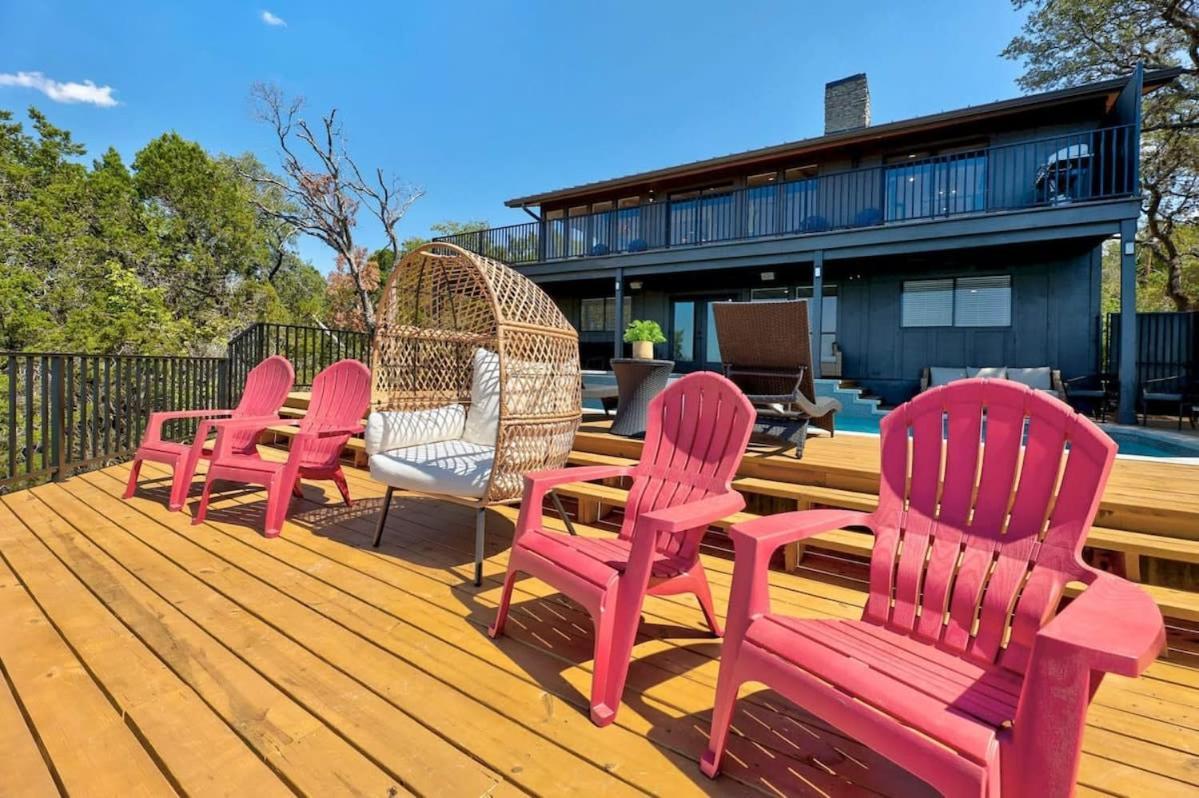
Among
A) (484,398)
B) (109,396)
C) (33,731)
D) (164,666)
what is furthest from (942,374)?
(109,396)

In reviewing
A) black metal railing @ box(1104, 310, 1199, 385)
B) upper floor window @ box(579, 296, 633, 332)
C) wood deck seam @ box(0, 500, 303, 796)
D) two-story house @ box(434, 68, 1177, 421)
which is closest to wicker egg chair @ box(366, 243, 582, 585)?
wood deck seam @ box(0, 500, 303, 796)

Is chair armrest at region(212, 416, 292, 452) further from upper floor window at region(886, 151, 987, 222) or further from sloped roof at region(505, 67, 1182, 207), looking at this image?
sloped roof at region(505, 67, 1182, 207)

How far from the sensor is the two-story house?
7.78m

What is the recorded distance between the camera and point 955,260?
9.27 m

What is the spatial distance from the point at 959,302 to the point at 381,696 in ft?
35.1

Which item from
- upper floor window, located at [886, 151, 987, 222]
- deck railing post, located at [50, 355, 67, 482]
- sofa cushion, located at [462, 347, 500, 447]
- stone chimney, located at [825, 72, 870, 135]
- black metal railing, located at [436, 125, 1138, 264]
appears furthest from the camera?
stone chimney, located at [825, 72, 870, 135]

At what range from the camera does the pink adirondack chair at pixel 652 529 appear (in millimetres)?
1588

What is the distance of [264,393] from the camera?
172 inches

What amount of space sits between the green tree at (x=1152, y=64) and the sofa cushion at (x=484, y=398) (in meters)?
15.3

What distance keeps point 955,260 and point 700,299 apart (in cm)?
483

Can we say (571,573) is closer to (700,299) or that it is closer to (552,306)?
(552,306)

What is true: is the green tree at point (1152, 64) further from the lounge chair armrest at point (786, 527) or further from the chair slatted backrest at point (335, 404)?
the chair slatted backrest at point (335, 404)

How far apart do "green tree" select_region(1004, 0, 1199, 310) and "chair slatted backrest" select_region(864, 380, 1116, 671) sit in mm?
15273

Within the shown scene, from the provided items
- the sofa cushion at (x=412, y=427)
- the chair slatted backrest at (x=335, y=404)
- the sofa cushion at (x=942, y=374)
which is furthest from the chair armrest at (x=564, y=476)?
the sofa cushion at (x=942, y=374)
